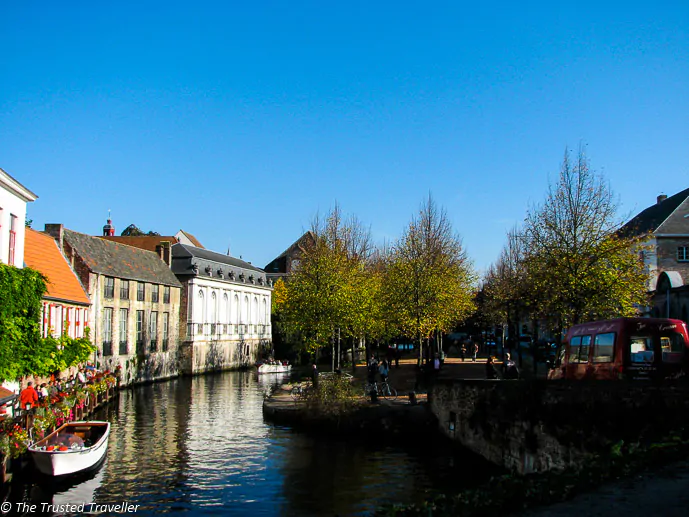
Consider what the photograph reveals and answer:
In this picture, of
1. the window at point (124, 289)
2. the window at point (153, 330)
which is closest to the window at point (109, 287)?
the window at point (124, 289)

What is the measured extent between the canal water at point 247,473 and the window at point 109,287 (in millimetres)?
18477

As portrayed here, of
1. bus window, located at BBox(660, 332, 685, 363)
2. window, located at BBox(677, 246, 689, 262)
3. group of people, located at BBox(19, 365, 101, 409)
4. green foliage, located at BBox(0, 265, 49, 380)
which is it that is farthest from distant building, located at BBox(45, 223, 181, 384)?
window, located at BBox(677, 246, 689, 262)

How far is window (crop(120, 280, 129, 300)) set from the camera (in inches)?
2021

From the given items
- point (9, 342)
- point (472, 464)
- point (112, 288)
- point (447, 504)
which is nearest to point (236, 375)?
point (112, 288)

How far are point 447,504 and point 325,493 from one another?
38.8 ft

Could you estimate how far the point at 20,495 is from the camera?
18.3 metres

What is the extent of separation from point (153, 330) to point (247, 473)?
38.0m

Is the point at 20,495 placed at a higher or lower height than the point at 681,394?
lower

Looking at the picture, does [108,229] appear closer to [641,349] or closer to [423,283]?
[423,283]

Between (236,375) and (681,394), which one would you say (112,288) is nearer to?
(236,375)

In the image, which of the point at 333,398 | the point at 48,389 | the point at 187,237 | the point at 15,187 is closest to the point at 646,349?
the point at 333,398

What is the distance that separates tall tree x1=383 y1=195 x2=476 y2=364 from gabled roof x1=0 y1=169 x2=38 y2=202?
21575mm

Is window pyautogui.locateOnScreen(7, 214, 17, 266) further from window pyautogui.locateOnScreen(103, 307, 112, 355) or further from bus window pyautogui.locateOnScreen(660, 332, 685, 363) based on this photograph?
bus window pyautogui.locateOnScreen(660, 332, 685, 363)

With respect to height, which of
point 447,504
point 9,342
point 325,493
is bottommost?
point 325,493
